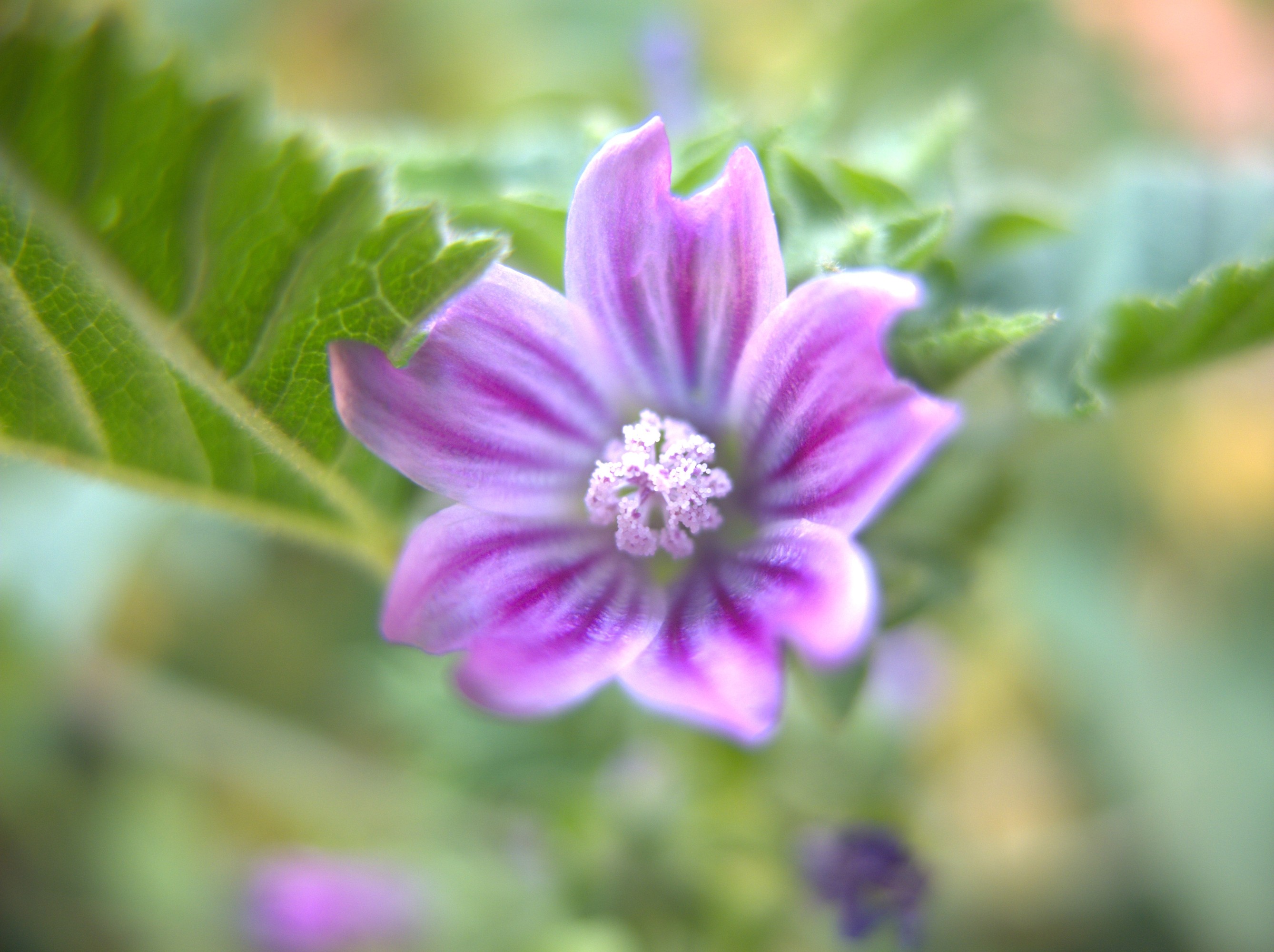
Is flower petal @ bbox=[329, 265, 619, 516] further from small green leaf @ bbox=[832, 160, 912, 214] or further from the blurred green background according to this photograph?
the blurred green background

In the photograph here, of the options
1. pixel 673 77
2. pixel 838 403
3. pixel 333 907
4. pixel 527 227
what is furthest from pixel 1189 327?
pixel 333 907

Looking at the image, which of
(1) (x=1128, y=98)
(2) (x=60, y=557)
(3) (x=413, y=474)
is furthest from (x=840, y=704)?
(1) (x=1128, y=98)

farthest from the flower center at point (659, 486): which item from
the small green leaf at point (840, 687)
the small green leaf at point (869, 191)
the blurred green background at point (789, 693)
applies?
the blurred green background at point (789, 693)

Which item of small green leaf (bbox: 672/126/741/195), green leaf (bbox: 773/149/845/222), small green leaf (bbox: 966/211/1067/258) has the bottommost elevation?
small green leaf (bbox: 672/126/741/195)

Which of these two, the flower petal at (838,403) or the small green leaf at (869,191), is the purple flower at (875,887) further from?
the small green leaf at (869,191)

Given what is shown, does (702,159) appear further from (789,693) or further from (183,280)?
(789,693)

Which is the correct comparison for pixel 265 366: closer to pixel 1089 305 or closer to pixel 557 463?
pixel 557 463

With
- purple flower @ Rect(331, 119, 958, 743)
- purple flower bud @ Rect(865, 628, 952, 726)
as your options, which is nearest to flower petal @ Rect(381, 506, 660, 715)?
purple flower @ Rect(331, 119, 958, 743)
